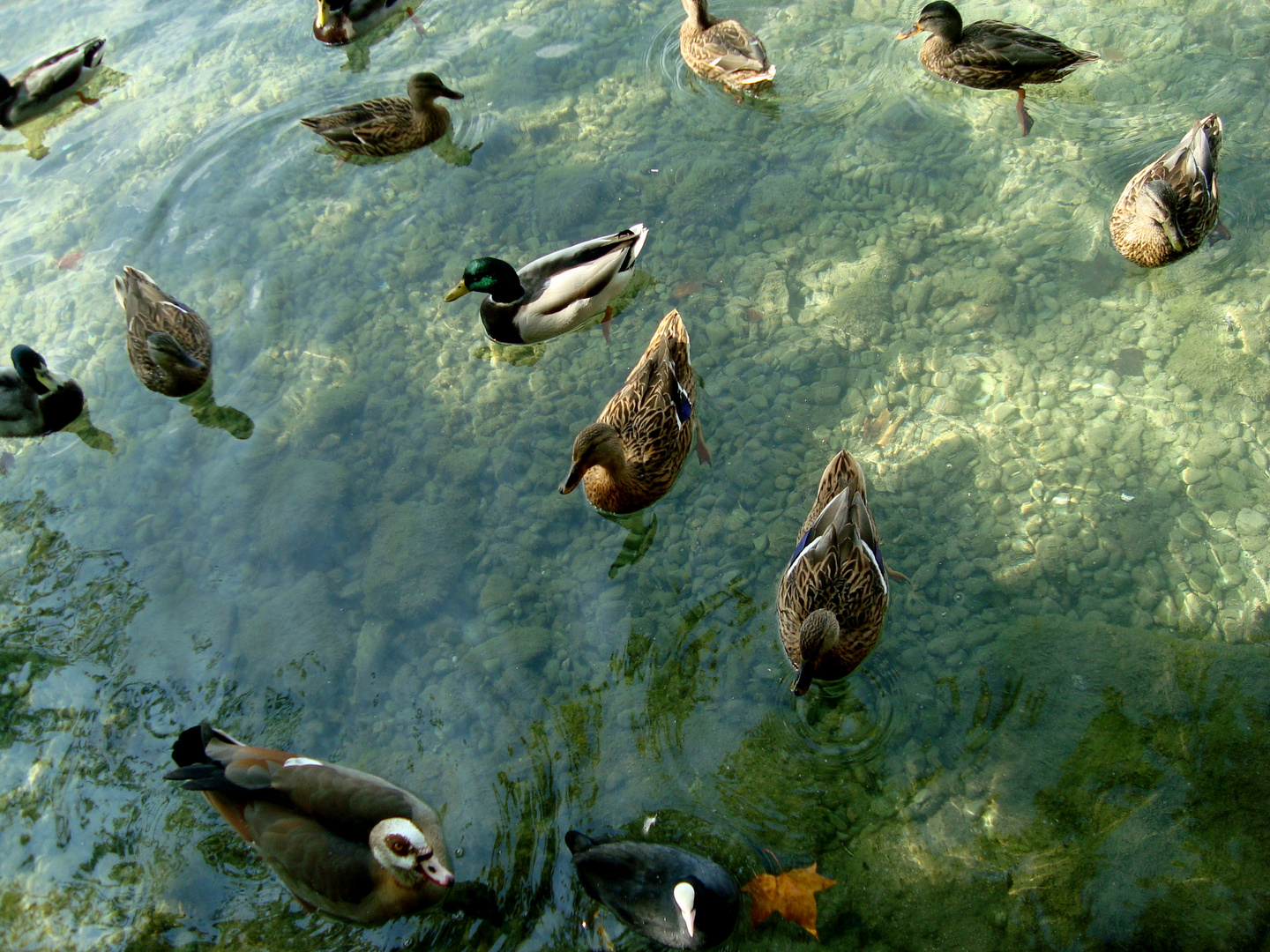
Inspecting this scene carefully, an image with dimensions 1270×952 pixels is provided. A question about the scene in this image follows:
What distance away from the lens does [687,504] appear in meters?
4.81

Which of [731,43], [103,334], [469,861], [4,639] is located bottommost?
[469,861]

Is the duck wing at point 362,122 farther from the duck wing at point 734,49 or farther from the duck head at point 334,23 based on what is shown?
the duck wing at point 734,49

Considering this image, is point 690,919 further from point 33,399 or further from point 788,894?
point 33,399

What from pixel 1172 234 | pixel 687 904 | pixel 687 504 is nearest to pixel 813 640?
pixel 687 904

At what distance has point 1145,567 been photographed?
4328 millimetres

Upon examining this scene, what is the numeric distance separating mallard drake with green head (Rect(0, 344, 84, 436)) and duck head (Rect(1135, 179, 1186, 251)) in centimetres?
712

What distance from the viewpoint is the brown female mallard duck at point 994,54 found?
6.05 meters

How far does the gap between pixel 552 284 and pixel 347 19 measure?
424 cm

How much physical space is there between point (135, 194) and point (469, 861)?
6177 millimetres

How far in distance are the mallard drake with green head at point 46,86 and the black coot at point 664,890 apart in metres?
8.33

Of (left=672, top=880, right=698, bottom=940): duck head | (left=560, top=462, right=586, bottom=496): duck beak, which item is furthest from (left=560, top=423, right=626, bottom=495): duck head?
(left=672, top=880, right=698, bottom=940): duck head

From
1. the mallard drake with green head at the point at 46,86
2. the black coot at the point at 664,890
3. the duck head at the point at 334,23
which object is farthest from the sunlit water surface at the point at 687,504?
the mallard drake with green head at the point at 46,86

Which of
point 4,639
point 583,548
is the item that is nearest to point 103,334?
point 4,639

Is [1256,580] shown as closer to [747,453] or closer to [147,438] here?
[747,453]
